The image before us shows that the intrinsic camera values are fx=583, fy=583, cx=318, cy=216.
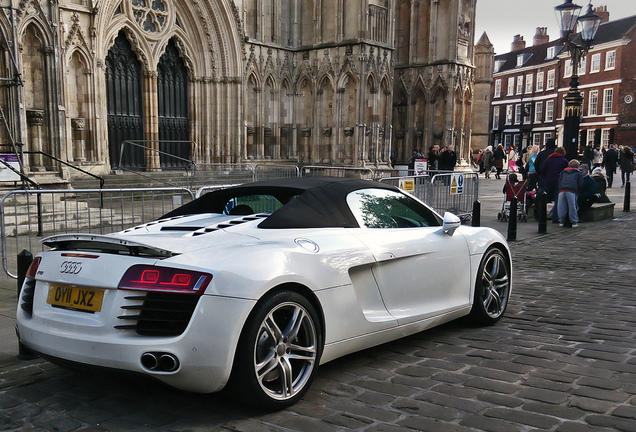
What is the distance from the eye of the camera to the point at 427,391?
13.0 feet

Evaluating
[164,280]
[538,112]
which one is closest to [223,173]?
[164,280]

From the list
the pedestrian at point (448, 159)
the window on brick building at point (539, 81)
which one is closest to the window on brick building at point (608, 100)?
the window on brick building at point (539, 81)

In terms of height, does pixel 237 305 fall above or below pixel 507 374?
above

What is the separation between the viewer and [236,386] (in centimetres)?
346

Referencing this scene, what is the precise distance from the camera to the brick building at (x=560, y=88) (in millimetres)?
50000

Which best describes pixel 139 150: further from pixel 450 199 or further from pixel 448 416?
pixel 448 416

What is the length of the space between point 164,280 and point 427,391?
6.32 feet

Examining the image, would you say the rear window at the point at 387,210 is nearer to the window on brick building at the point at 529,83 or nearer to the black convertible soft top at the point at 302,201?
the black convertible soft top at the point at 302,201

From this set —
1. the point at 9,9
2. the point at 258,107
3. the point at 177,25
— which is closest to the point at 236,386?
the point at 9,9

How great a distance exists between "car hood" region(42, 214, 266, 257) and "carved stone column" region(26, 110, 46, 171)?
1071 cm

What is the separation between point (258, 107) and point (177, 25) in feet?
14.4

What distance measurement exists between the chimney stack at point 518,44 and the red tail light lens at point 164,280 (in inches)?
2994

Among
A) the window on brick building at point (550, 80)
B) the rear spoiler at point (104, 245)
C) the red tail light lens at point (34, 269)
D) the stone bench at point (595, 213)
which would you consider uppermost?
the window on brick building at point (550, 80)

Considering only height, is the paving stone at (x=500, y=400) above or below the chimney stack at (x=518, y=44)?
below
